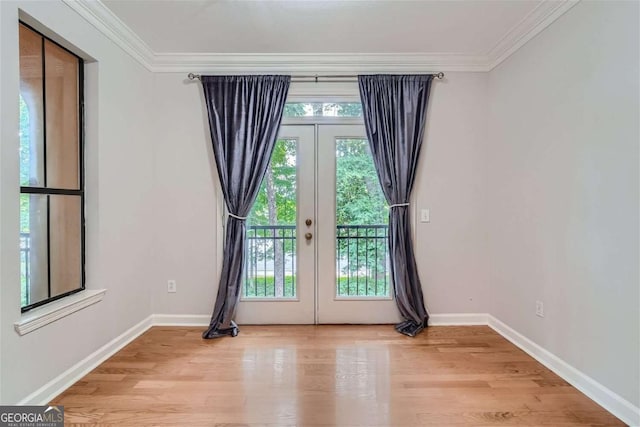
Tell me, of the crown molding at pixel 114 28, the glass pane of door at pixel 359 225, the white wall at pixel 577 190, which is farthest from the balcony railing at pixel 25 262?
the white wall at pixel 577 190

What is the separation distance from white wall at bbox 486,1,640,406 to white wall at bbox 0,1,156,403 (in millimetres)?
3268

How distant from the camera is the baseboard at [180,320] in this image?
3.05 metres

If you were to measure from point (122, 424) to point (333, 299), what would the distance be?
1.88 metres

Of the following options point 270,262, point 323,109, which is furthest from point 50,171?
point 323,109

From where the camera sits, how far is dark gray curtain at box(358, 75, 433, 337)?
295 cm

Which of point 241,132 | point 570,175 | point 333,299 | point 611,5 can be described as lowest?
point 333,299

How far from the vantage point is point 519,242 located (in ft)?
8.56

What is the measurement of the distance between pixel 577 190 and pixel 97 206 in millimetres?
3340

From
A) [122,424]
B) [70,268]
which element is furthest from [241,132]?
[122,424]

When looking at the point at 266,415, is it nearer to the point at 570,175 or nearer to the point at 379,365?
the point at 379,365

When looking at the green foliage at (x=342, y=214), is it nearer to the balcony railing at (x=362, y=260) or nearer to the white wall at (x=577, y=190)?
the balcony railing at (x=362, y=260)

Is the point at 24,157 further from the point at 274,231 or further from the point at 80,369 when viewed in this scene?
the point at 274,231

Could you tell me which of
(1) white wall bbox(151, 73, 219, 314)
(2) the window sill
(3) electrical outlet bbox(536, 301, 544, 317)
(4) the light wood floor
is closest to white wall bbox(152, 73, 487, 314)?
(1) white wall bbox(151, 73, 219, 314)

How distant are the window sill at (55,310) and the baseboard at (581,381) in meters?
3.30
